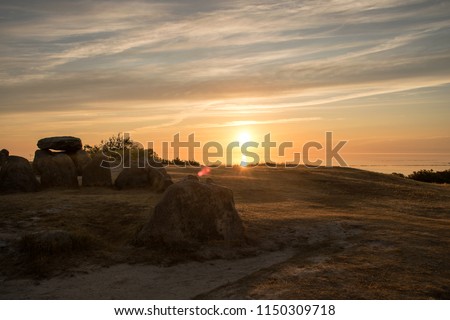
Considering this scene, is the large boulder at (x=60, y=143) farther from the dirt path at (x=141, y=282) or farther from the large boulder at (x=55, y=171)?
the dirt path at (x=141, y=282)

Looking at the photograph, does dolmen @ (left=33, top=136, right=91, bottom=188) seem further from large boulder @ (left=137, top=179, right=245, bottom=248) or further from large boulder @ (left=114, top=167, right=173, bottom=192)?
large boulder @ (left=137, top=179, right=245, bottom=248)

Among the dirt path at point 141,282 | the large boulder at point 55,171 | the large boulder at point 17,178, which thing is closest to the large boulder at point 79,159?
the large boulder at point 55,171

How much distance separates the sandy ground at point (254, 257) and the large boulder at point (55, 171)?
118 cm

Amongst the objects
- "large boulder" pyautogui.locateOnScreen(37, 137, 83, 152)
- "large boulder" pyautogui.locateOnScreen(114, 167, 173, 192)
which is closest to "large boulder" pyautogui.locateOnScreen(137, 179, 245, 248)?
Result: "large boulder" pyautogui.locateOnScreen(114, 167, 173, 192)

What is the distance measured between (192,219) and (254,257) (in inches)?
78.2

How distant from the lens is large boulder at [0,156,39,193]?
19.5 meters

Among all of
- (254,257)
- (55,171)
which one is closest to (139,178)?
(55,171)

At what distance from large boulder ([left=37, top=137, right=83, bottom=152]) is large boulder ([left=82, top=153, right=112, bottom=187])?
222 cm

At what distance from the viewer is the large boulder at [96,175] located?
845 inches

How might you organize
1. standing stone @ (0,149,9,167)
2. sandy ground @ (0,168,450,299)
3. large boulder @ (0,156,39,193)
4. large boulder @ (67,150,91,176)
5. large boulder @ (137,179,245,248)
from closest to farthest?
sandy ground @ (0,168,450,299), large boulder @ (137,179,245,248), large boulder @ (0,156,39,193), large boulder @ (67,150,91,176), standing stone @ (0,149,9,167)

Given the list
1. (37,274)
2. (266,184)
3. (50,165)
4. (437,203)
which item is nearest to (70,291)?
(37,274)

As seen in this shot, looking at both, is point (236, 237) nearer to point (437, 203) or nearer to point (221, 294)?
point (221, 294)

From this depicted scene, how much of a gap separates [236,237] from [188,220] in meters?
1.37

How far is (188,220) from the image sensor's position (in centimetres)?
1310
